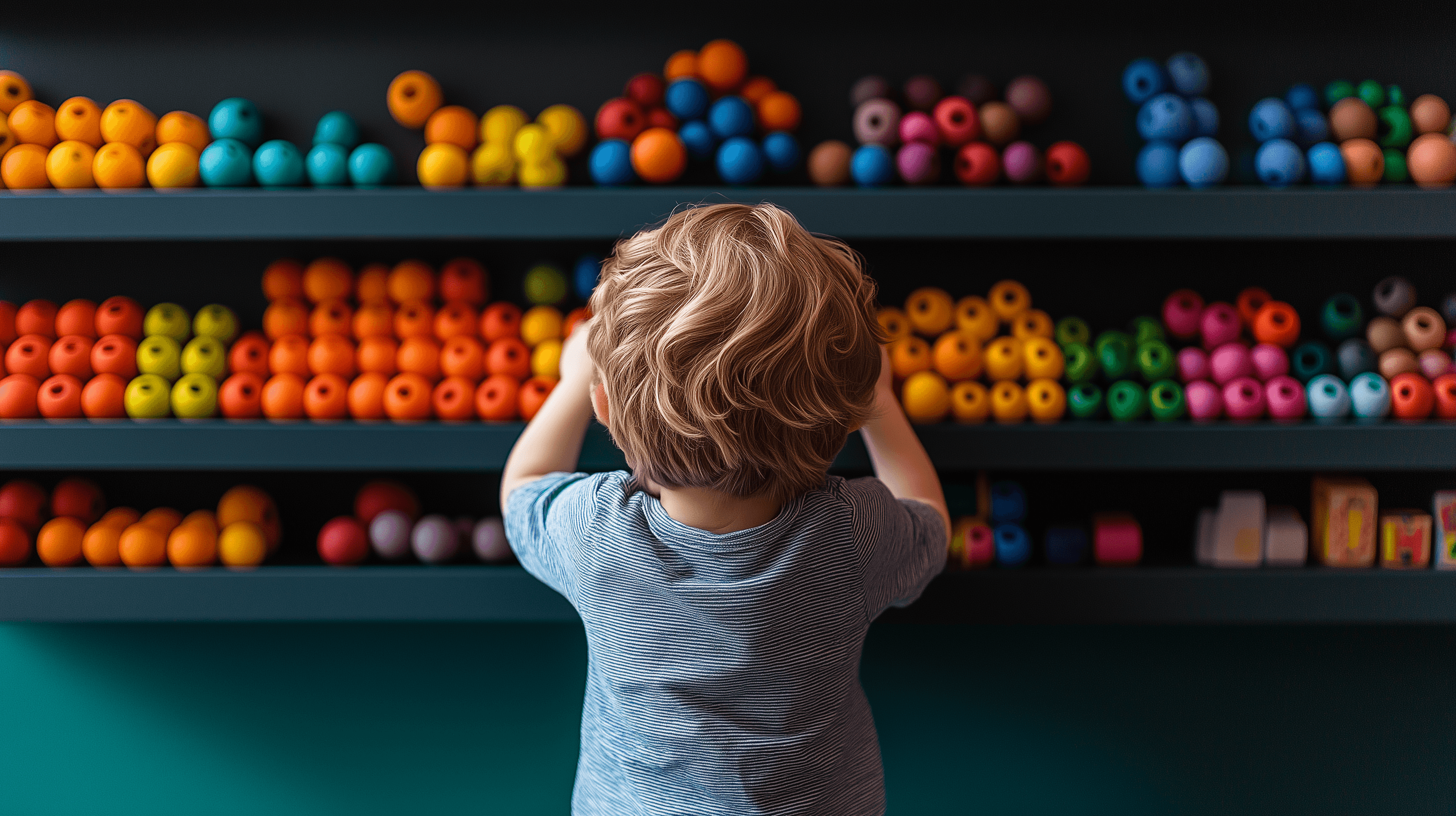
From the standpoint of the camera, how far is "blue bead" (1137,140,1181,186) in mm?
1323

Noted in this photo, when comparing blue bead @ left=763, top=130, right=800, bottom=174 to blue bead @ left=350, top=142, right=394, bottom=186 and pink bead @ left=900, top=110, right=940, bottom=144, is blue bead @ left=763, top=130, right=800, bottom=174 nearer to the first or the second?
pink bead @ left=900, top=110, right=940, bottom=144

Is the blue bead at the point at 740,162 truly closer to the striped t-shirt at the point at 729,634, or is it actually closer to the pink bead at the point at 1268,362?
the striped t-shirt at the point at 729,634

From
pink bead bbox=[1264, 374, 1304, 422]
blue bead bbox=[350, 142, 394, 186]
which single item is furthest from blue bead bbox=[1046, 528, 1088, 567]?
blue bead bbox=[350, 142, 394, 186]

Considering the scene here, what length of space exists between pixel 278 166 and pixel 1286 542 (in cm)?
182

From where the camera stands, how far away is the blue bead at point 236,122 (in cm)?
139

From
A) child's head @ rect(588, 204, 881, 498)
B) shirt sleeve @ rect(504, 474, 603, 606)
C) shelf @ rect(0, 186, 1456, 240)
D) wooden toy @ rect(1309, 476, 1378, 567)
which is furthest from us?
wooden toy @ rect(1309, 476, 1378, 567)

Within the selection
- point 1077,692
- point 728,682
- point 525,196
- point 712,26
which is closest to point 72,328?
point 525,196

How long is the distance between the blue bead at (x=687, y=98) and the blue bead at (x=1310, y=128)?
3.34ft

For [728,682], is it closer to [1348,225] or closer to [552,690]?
[552,690]

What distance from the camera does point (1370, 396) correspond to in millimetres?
1299

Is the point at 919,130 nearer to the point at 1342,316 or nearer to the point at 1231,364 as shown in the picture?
the point at 1231,364

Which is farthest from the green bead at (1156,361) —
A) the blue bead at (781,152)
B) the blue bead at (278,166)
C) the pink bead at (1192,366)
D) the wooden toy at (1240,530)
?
the blue bead at (278,166)

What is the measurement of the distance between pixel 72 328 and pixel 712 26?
1258 millimetres

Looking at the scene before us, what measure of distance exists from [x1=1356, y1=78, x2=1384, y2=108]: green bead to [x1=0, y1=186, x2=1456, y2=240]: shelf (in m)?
0.23
